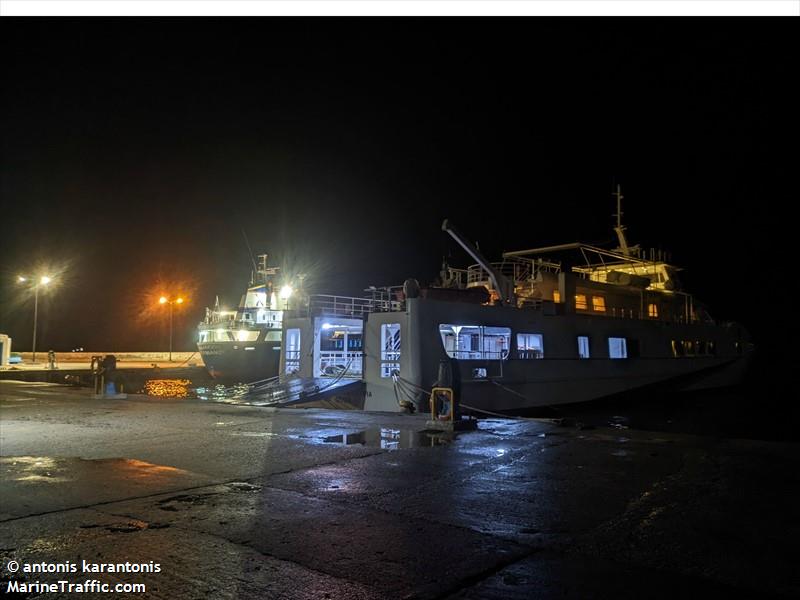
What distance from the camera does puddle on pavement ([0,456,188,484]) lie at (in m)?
6.19

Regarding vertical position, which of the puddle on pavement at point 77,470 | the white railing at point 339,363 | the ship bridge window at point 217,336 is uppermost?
the ship bridge window at point 217,336

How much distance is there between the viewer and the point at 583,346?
23438 mm

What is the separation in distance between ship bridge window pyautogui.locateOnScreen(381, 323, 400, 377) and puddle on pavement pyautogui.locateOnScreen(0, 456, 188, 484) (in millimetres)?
10967

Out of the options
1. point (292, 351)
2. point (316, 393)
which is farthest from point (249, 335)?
point (316, 393)

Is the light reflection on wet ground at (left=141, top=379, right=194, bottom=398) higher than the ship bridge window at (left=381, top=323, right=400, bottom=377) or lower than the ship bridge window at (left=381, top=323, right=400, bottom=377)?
lower

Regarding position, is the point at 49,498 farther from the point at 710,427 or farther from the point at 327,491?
the point at 710,427

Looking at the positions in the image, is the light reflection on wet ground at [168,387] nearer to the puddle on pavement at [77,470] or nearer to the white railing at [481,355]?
the white railing at [481,355]

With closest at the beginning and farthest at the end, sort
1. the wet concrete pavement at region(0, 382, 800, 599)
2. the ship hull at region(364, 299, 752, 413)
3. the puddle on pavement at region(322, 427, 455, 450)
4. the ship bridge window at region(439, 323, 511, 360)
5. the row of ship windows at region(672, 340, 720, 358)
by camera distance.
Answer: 1. the wet concrete pavement at region(0, 382, 800, 599)
2. the puddle on pavement at region(322, 427, 455, 450)
3. the ship hull at region(364, 299, 752, 413)
4. the ship bridge window at region(439, 323, 511, 360)
5. the row of ship windows at region(672, 340, 720, 358)

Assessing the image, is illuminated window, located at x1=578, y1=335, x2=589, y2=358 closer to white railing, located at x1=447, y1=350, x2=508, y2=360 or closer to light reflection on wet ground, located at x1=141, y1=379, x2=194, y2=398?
white railing, located at x1=447, y1=350, x2=508, y2=360

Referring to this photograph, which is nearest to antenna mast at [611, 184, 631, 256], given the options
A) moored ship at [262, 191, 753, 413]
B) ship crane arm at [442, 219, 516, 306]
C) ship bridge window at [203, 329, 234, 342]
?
moored ship at [262, 191, 753, 413]

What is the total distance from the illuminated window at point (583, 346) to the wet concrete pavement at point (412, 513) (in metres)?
14.5

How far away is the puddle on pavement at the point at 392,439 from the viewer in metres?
8.60

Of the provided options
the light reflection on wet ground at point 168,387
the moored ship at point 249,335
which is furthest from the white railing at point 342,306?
the moored ship at point 249,335

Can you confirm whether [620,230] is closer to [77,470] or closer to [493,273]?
[493,273]
